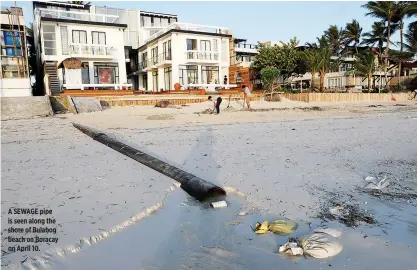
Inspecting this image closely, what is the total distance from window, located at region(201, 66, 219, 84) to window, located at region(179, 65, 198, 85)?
0.80 meters

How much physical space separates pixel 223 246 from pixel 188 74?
28198mm

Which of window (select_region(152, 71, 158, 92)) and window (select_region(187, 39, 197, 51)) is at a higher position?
window (select_region(187, 39, 197, 51))

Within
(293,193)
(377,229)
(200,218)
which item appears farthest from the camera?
(293,193)

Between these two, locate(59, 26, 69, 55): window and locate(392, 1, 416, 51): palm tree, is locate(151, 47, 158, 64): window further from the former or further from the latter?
locate(392, 1, 416, 51): palm tree

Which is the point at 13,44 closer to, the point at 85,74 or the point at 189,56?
the point at 85,74

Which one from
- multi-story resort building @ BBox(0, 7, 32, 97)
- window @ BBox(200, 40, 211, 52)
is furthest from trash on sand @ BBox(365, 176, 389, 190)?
window @ BBox(200, 40, 211, 52)

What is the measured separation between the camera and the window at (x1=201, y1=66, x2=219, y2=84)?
30.5m

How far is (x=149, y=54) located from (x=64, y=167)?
98.5 ft

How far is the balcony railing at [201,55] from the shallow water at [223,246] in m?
27.0

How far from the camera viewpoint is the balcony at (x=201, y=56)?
2877cm

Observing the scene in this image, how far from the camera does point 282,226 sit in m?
2.74

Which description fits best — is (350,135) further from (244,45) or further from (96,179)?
(244,45)

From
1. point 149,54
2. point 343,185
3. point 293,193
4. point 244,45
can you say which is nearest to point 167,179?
point 293,193

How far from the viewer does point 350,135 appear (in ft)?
25.9
